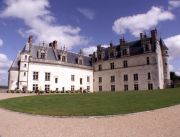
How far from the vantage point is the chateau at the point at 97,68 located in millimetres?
40375

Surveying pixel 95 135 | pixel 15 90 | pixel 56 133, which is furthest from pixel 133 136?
pixel 15 90

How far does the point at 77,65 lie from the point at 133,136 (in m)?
41.8

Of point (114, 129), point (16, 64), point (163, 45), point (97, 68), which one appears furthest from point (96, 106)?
point (97, 68)

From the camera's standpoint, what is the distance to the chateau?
132ft

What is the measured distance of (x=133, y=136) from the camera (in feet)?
23.5

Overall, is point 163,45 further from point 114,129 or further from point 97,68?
point 114,129

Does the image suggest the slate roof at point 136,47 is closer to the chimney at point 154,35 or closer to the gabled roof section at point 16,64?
the chimney at point 154,35

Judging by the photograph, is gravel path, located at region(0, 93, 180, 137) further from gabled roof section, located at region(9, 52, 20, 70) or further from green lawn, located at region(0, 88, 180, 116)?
gabled roof section, located at region(9, 52, 20, 70)

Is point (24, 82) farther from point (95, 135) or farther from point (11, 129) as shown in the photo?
point (95, 135)

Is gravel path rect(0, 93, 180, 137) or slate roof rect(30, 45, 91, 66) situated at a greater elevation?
slate roof rect(30, 45, 91, 66)

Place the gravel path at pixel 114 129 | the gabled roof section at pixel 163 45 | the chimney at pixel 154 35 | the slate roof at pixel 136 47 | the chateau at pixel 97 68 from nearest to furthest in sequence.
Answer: the gravel path at pixel 114 129 < the chateau at pixel 97 68 < the chimney at pixel 154 35 < the slate roof at pixel 136 47 < the gabled roof section at pixel 163 45

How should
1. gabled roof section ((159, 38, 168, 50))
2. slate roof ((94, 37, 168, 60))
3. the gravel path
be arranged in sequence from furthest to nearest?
1. gabled roof section ((159, 38, 168, 50))
2. slate roof ((94, 37, 168, 60))
3. the gravel path

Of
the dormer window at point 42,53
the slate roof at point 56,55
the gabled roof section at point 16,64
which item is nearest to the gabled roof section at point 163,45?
the slate roof at point 56,55

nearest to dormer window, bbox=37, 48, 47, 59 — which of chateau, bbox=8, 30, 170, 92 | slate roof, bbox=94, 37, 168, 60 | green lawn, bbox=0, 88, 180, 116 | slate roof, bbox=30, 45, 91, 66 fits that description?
chateau, bbox=8, 30, 170, 92
